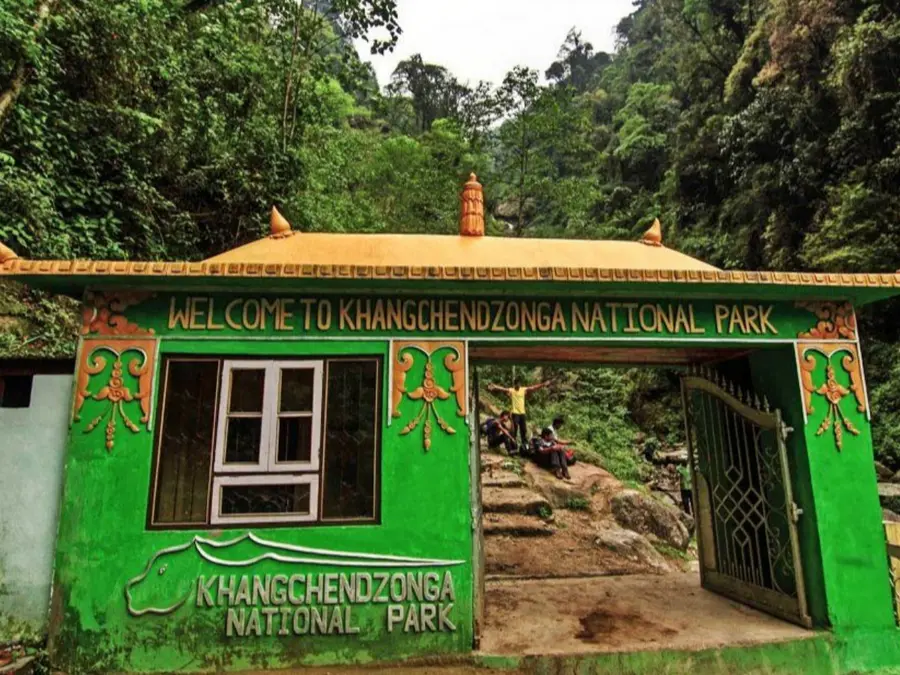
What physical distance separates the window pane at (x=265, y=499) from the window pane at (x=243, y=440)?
0.23 meters

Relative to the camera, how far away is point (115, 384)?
15.1 feet

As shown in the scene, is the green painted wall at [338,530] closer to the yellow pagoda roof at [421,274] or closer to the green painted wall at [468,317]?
the green painted wall at [468,317]

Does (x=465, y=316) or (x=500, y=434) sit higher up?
(x=465, y=316)

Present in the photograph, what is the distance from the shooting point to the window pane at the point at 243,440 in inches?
185

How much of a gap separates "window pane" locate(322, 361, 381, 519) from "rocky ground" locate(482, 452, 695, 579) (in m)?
3.28

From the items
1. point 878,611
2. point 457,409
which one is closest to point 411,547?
point 457,409

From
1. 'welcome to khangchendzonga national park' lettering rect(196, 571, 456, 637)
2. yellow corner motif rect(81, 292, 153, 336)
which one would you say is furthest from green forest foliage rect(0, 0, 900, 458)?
'welcome to khangchendzonga national park' lettering rect(196, 571, 456, 637)

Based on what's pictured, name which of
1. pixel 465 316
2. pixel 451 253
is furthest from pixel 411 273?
pixel 451 253

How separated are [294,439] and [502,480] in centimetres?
683

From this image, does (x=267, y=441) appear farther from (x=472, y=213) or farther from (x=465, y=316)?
(x=472, y=213)

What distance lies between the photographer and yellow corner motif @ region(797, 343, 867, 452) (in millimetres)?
5012

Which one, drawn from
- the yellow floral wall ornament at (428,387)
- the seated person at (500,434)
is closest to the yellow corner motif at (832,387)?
the yellow floral wall ornament at (428,387)

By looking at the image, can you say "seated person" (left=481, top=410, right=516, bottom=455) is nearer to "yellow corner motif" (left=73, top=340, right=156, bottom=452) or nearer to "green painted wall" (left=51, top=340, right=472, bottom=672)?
"green painted wall" (left=51, top=340, right=472, bottom=672)

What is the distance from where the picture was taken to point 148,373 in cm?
464
